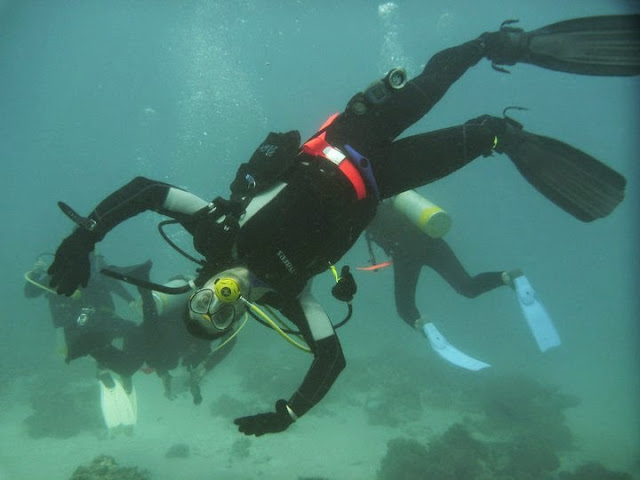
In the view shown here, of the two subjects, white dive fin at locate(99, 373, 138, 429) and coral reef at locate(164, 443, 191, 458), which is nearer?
white dive fin at locate(99, 373, 138, 429)

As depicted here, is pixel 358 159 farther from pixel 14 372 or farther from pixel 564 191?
pixel 14 372

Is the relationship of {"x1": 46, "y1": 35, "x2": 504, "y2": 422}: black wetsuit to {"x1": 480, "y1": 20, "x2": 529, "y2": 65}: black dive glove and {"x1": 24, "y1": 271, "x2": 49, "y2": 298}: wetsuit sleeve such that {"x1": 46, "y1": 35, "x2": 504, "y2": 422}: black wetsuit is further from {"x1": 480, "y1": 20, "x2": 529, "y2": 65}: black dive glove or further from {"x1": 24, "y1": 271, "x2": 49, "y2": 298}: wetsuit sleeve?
{"x1": 24, "y1": 271, "x2": 49, "y2": 298}: wetsuit sleeve

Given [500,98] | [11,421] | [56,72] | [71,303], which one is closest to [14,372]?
[11,421]

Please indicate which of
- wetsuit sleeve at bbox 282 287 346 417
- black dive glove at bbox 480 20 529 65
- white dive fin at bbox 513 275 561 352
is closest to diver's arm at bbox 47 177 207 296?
wetsuit sleeve at bbox 282 287 346 417

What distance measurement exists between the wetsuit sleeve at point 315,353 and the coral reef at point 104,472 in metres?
6.95

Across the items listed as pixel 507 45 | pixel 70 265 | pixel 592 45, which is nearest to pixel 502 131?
pixel 507 45

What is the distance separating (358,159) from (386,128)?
1.74 ft

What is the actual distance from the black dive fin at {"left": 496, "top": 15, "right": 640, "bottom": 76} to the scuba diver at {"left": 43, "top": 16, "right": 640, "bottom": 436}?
0.03ft

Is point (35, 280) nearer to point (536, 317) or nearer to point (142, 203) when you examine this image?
point (142, 203)

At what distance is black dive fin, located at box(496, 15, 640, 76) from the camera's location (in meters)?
3.87

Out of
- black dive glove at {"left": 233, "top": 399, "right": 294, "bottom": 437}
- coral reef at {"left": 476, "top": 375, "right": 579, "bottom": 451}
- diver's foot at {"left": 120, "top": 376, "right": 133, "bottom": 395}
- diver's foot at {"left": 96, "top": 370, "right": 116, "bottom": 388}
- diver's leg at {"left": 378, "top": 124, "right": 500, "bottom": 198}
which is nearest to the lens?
black dive glove at {"left": 233, "top": 399, "right": 294, "bottom": 437}

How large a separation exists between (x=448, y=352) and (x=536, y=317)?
1.44 meters

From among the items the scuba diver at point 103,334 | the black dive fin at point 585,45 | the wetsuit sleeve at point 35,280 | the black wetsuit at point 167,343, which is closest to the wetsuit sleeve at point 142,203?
the black wetsuit at point 167,343

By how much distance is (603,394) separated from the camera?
814 inches
